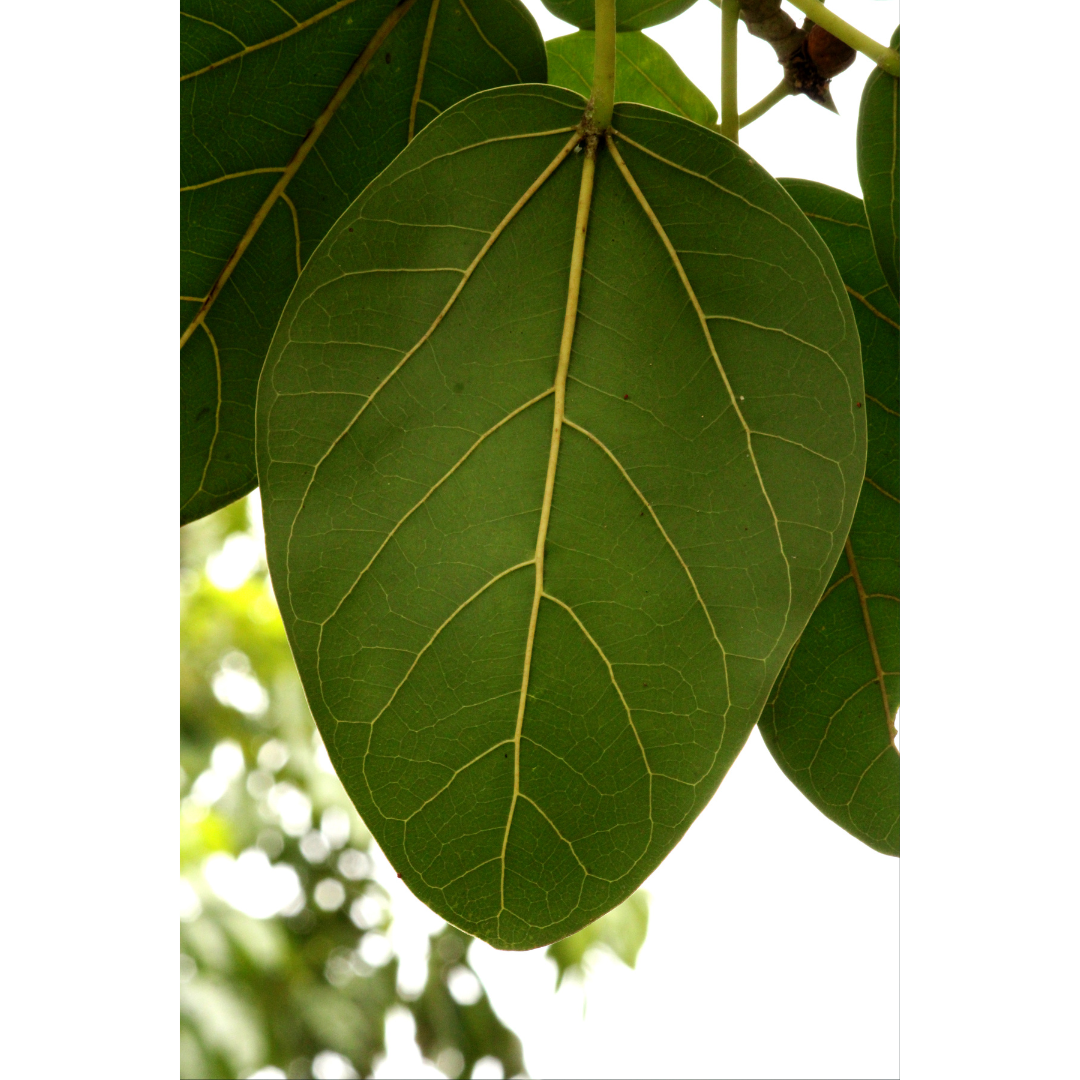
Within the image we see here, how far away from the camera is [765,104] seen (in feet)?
2.04

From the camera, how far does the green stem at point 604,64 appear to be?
0.48 metres

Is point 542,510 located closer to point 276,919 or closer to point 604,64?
point 604,64

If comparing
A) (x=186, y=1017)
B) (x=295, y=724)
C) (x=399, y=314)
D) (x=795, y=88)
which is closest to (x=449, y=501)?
(x=399, y=314)

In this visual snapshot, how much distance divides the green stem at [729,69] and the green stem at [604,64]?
11 cm

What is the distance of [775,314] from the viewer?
469 mm

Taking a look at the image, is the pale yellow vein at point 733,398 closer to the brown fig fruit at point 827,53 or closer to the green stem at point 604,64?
the green stem at point 604,64

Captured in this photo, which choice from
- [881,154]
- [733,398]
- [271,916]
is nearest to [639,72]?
[881,154]

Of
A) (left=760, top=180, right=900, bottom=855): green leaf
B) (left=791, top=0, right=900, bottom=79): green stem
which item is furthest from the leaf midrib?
(left=760, top=180, right=900, bottom=855): green leaf

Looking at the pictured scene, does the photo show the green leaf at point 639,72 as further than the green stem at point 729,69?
Yes

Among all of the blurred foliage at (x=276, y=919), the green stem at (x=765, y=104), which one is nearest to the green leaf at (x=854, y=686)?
the green stem at (x=765, y=104)

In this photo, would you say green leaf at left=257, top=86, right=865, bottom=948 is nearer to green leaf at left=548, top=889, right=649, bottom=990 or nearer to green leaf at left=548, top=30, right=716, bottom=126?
green leaf at left=548, top=30, right=716, bottom=126

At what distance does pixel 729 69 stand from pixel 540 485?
0.98 feet
